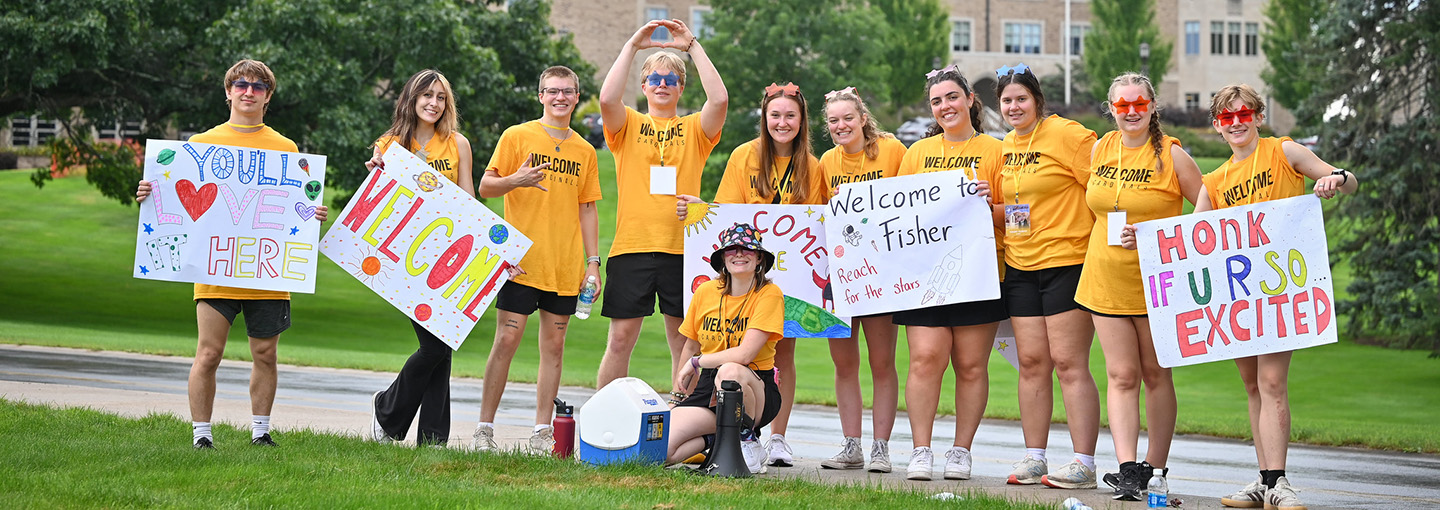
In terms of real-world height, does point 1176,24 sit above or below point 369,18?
above

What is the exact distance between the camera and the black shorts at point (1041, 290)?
7.73 m

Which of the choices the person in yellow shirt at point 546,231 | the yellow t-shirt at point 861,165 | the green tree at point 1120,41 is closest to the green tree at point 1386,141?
the yellow t-shirt at point 861,165

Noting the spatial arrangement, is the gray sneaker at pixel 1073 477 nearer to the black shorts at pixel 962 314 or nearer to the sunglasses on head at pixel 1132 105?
the black shorts at pixel 962 314

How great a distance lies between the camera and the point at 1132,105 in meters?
7.50

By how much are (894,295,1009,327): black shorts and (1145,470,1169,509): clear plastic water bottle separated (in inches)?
52.0

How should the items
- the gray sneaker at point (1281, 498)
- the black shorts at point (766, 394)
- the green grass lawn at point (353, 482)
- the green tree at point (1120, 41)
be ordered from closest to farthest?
the green grass lawn at point (353, 482) → the gray sneaker at point (1281, 498) → the black shorts at point (766, 394) → the green tree at point (1120, 41)

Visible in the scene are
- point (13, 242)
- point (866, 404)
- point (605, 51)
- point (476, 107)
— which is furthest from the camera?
point (605, 51)

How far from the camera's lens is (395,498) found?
629 cm

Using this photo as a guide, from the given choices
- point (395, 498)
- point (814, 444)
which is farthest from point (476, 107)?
point (395, 498)

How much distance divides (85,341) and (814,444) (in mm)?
13751

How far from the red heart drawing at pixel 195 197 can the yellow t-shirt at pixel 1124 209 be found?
195 inches

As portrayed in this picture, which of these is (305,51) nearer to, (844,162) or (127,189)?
→ (127,189)

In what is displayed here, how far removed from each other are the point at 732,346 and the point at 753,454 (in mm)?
634

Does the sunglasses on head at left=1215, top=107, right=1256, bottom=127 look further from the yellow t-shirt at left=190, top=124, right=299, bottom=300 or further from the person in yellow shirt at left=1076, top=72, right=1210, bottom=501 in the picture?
the yellow t-shirt at left=190, top=124, right=299, bottom=300
